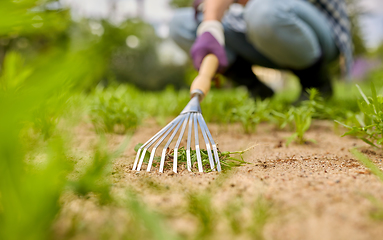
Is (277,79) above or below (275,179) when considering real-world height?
above

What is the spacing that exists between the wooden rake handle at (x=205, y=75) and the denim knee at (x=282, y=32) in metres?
0.86

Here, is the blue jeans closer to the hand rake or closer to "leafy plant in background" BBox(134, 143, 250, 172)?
the hand rake

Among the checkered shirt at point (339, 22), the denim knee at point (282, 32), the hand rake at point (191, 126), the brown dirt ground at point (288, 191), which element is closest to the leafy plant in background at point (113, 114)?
the hand rake at point (191, 126)

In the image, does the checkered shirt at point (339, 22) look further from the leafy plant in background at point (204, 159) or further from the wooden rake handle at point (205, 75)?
the leafy plant in background at point (204, 159)

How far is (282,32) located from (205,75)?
1075mm

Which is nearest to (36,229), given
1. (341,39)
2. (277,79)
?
(341,39)

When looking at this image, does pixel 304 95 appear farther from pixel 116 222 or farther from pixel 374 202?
pixel 116 222

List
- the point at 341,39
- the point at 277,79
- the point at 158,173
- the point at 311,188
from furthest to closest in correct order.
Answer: the point at 277,79 < the point at 341,39 < the point at 158,173 < the point at 311,188

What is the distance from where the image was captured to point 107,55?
23 cm

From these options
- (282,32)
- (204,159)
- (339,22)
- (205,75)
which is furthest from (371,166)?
(339,22)

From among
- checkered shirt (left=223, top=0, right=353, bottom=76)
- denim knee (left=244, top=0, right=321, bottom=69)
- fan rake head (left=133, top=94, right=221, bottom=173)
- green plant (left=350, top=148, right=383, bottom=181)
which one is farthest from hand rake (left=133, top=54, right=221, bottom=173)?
checkered shirt (left=223, top=0, right=353, bottom=76)

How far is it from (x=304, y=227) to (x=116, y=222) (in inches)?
15.0

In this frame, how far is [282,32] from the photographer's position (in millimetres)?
2066

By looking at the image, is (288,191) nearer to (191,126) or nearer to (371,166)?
(371,166)
